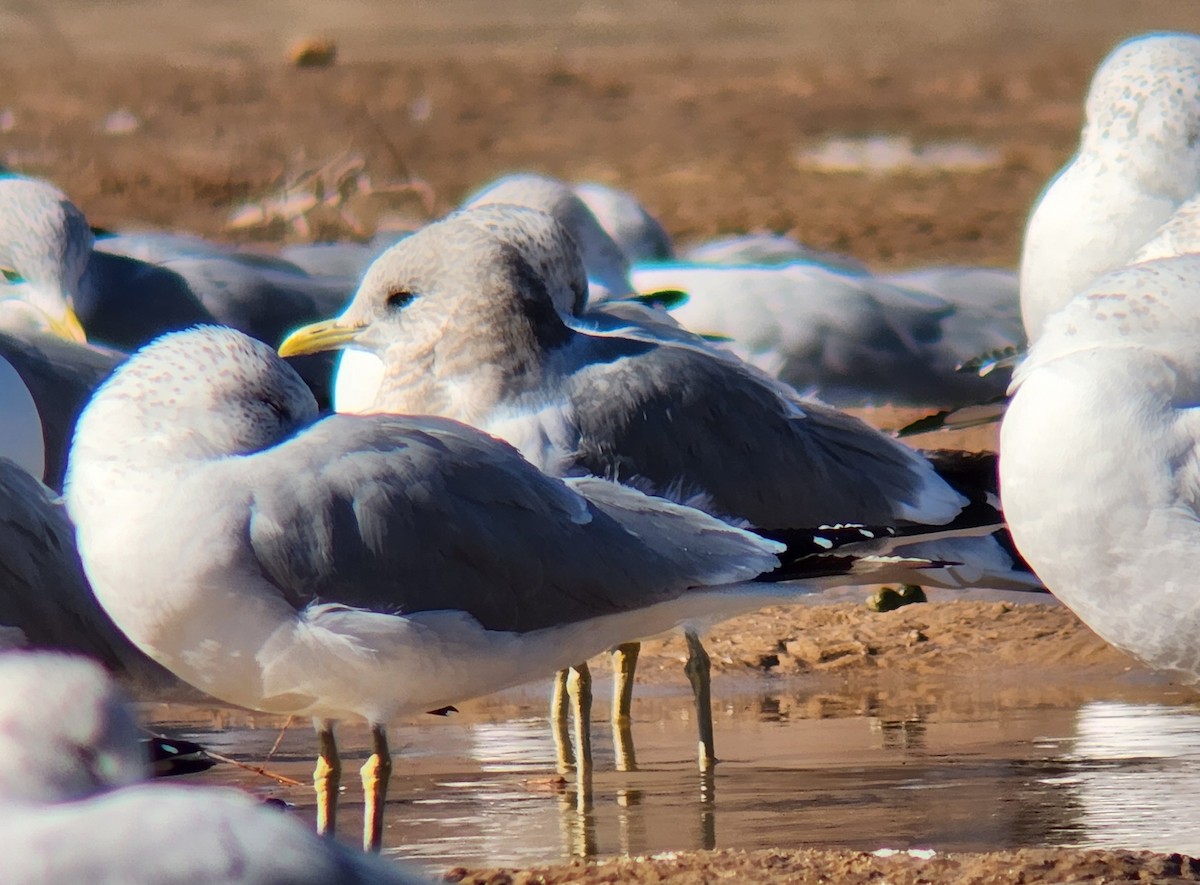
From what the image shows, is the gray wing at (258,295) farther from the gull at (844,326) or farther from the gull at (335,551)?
the gull at (335,551)

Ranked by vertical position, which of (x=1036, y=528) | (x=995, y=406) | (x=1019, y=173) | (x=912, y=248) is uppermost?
(x=1019, y=173)

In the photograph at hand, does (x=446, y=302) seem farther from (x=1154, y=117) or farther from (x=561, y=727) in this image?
(x=1154, y=117)

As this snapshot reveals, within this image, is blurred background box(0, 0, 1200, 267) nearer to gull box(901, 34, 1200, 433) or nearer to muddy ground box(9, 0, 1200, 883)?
muddy ground box(9, 0, 1200, 883)

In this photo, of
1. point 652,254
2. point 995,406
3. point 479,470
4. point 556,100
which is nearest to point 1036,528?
point 479,470

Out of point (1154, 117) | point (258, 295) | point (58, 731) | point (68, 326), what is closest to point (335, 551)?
point (58, 731)

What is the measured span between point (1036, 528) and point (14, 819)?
3161mm

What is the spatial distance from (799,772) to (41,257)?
14.2 ft

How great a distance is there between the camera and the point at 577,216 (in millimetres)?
9477

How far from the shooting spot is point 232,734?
6988 mm

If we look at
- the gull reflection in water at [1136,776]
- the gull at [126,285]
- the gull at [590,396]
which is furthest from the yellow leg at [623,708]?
the gull at [126,285]

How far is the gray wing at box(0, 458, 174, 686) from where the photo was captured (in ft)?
18.9

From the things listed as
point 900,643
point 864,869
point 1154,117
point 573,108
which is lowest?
point 864,869

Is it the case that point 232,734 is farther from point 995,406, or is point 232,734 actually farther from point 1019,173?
point 1019,173

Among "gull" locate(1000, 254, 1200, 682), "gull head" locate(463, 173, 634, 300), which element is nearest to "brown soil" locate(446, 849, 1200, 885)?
"gull" locate(1000, 254, 1200, 682)
